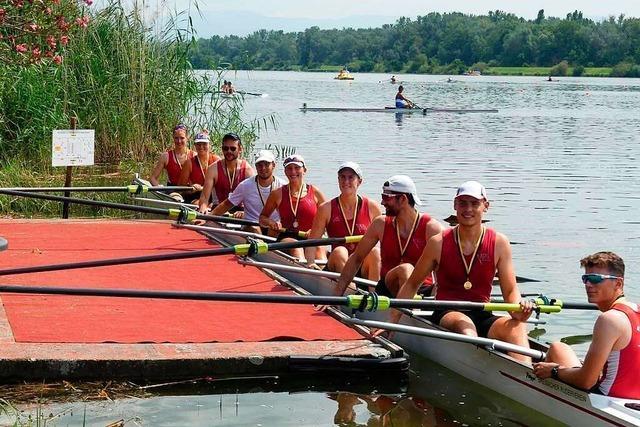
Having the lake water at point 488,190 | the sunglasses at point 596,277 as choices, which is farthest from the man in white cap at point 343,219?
the sunglasses at point 596,277

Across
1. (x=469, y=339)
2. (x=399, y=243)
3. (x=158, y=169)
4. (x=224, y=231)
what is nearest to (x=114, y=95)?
(x=158, y=169)

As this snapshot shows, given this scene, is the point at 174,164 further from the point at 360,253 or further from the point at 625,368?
the point at 625,368

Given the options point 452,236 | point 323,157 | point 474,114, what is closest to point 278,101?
point 474,114

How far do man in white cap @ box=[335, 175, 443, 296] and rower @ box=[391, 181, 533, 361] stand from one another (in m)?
0.73

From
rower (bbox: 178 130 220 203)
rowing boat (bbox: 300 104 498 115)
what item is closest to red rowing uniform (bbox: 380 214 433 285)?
rower (bbox: 178 130 220 203)

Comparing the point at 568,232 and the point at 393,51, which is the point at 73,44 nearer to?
the point at 568,232

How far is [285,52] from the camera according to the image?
174875 mm

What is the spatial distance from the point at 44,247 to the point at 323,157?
61.6 ft

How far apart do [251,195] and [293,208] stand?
1414 millimetres

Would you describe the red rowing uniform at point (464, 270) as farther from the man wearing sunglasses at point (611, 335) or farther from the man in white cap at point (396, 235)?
the man wearing sunglasses at point (611, 335)

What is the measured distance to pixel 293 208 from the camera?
12.2 metres

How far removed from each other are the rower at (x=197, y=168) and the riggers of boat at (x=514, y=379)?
20.7 ft

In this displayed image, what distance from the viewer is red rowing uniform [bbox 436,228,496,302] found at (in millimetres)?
8438

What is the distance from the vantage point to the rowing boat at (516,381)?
264 inches
